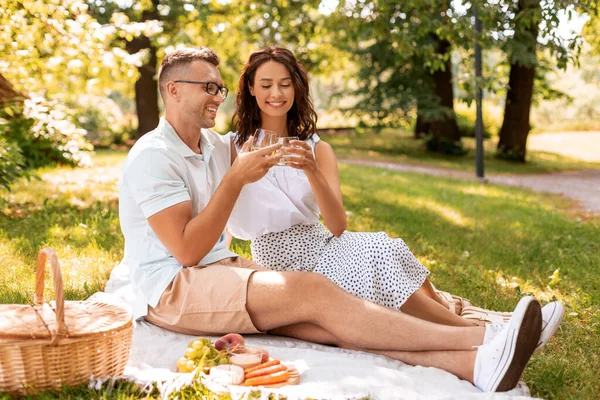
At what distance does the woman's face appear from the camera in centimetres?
428

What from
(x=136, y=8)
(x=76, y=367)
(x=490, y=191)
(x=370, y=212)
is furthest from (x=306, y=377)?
(x=136, y=8)

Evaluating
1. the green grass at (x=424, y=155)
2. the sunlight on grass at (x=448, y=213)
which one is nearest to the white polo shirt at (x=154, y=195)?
the sunlight on grass at (x=448, y=213)

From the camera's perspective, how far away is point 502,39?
26.4ft

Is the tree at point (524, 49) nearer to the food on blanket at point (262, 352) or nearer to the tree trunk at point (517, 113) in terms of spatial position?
the tree trunk at point (517, 113)

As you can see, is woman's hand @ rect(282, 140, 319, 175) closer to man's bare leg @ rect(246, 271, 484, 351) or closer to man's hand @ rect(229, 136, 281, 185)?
man's hand @ rect(229, 136, 281, 185)

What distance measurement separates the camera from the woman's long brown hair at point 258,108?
171 inches

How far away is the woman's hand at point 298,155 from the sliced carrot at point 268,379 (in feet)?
3.59

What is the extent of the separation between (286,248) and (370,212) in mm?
4242

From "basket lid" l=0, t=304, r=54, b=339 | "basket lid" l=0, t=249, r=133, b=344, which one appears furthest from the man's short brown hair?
"basket lid" l=0, t=304, r=54, b=339

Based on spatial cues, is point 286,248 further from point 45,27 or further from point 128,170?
point 45,27

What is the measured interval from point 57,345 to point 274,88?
2.15 m

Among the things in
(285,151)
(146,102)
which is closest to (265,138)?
(285,151)

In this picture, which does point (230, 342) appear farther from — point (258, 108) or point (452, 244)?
point (452, 244)

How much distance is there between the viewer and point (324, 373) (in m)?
3.23
